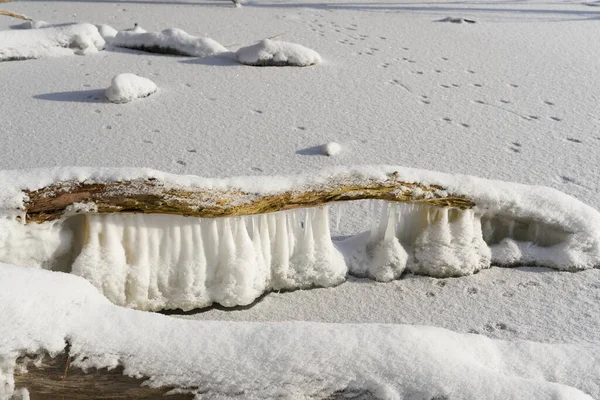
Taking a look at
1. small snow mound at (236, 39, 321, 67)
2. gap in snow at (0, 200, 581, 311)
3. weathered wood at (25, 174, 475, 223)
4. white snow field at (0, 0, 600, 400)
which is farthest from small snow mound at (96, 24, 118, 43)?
weathered wood at (25, 174, 475, 223)

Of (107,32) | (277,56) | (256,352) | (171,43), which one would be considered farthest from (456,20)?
(256,352)

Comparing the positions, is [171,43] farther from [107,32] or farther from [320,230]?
[320,230]

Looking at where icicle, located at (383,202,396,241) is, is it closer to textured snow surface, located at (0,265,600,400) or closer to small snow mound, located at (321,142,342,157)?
textured snow surface, located at (0,265,600,400)

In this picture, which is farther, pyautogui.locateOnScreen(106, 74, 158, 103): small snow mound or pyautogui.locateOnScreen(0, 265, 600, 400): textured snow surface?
pyautogui.locateOnScreen(106, 74, 158, 103): small snow mound

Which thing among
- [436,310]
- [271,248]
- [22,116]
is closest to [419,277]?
[436,310]

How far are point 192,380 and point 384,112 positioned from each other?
254cm

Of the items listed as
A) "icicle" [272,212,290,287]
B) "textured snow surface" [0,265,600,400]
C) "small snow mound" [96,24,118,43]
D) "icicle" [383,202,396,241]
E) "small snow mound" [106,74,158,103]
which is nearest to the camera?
"textured snow surface" [0,265,600,400]

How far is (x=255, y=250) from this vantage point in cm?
202

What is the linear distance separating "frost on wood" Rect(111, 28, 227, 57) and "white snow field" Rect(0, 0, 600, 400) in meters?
0.03

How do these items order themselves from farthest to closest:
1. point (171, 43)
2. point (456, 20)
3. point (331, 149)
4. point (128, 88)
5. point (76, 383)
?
point (456, 20) < point (171, 43) < point (128, 88) < point (331, 149) < point (76, 383)

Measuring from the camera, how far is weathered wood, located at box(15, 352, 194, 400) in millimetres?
1399

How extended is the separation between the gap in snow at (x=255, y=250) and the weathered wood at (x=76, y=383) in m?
0.48

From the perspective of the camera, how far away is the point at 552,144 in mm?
3318

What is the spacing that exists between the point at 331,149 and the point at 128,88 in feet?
4.11
